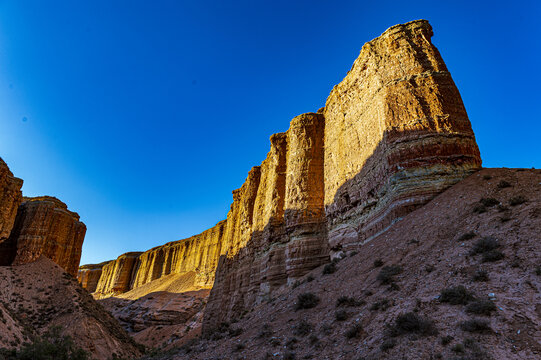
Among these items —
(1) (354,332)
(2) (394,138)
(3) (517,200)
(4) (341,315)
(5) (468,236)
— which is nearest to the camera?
(1) (354,332)

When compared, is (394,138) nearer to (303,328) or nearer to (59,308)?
(303,328)

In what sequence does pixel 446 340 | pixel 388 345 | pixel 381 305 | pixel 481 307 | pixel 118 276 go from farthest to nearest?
pixel 118 276 < pixel 381 305 < pixel 388 345 < pixel 481 307 < pixel 446 340

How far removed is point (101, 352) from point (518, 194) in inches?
1183

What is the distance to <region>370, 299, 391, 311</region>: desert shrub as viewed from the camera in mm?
8249

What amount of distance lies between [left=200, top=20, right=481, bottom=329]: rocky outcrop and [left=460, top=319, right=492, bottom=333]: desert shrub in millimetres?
9103

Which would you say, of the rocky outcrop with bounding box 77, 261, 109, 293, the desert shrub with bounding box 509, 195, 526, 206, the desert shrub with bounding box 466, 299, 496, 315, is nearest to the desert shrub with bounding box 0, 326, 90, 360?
the desert shrub with bounding box 466, 299, 496, 315

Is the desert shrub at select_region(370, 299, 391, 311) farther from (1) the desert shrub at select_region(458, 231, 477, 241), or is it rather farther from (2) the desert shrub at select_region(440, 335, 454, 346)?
(1) the desert shrub at select_region(458, 231, 477, 241)

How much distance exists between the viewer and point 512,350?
527cm

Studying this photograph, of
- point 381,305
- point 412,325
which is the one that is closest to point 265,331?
point 381,305

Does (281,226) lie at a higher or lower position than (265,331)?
higher

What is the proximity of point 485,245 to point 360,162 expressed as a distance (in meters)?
12.2

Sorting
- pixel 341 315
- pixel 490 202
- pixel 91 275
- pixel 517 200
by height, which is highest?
pixel 91 275

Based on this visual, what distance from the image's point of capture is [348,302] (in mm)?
9836

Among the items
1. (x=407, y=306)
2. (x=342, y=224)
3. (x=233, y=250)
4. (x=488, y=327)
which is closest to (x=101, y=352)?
(x=233, y=250)
